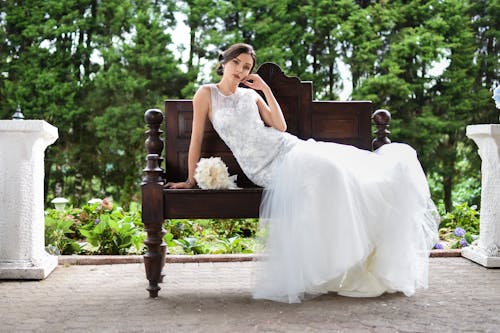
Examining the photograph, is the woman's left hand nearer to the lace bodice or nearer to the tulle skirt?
the lace bodice

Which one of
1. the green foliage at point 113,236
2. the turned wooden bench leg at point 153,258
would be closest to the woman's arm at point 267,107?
the turned wooden bench leg at point 153,258

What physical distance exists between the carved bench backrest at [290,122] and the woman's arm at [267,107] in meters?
0.33

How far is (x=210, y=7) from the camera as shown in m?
10.2

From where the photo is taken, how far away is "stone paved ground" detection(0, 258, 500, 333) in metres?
2.85

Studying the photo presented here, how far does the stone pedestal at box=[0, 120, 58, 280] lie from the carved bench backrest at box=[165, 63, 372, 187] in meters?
0.96

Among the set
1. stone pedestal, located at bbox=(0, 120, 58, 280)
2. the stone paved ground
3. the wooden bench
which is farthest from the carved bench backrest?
stone pedestal, located at bbox=(0, 120, 58, 280)

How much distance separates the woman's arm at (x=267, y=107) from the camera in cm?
372

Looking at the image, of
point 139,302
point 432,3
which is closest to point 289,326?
point 139,302

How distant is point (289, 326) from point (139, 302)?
3.31ft

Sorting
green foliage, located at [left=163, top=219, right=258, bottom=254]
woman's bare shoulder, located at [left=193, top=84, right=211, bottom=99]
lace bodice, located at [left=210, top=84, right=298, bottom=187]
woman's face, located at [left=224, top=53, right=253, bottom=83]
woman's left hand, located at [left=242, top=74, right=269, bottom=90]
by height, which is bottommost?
green foliage, located at [left=163, top=219, right=258, bottom=254]

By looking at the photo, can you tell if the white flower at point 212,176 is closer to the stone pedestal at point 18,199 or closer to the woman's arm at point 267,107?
the woman's arm at point 267,107

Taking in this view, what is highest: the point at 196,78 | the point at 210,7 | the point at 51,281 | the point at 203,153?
the point at 210,7

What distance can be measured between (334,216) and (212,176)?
781 mm

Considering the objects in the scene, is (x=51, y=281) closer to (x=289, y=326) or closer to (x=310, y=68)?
(x=289, y=326)
